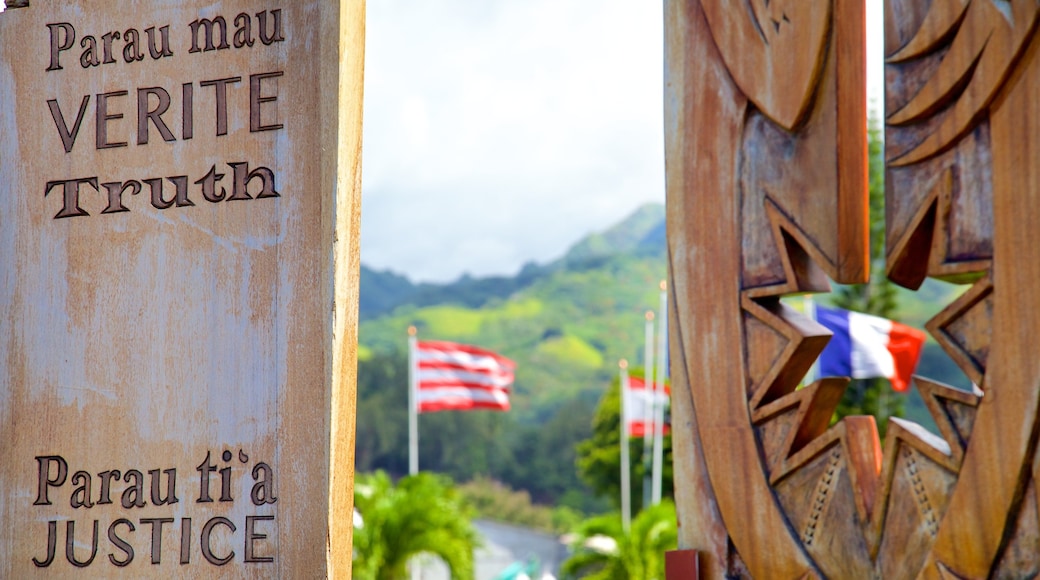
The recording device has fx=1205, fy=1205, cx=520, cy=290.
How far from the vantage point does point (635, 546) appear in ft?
39.7

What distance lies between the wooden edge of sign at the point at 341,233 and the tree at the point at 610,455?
2240cm

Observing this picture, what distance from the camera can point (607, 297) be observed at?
6394 centimetres

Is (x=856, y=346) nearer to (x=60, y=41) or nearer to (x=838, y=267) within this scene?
(x=838, y=267)

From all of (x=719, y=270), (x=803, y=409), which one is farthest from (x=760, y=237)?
(x=803, y=409)

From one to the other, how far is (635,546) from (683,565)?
344 inches

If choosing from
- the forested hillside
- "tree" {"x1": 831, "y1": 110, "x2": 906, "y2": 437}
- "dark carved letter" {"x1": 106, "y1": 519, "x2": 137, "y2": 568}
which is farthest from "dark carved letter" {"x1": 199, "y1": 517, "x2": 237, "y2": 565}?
Answer: the forested hillside

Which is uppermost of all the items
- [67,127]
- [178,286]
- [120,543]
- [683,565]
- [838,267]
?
[67,127]

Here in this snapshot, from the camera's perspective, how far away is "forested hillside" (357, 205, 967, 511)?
140ft

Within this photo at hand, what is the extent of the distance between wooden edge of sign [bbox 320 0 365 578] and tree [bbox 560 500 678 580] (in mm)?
9818

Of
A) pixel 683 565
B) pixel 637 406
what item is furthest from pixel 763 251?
pixel 637 406

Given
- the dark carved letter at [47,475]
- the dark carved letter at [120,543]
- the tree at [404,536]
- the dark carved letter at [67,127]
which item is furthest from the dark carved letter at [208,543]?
the tree at [404,536]

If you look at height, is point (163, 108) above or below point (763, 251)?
above

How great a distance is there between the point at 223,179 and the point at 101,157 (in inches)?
11.9

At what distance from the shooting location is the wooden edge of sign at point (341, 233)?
2.27 m
